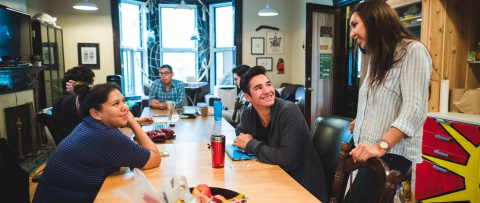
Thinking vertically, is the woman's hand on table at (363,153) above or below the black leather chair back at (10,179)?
above

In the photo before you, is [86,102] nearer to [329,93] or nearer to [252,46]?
[329,93]

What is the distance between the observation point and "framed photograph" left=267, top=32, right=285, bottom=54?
659cm

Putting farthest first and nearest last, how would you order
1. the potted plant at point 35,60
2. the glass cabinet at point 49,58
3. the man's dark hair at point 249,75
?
the glass cabinet at point 49,58, the potted plant at point 35,60, the man's dark hair at point 249,75

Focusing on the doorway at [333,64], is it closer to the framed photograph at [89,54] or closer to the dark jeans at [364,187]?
the framed photograph at [89,54]

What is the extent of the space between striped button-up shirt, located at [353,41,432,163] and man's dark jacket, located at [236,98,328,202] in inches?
9.7

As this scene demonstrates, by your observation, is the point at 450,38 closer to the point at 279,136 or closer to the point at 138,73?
the point at 279,136

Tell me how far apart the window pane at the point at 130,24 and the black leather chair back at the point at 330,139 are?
17.7 ft

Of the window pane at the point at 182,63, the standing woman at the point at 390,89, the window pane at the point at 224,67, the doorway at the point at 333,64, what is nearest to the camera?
the standing woman at the point at 390,89

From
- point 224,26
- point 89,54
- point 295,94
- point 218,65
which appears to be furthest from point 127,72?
point 295,94

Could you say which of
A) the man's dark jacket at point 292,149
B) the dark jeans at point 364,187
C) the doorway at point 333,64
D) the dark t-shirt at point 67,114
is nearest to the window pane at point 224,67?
the doorway at point 333,64

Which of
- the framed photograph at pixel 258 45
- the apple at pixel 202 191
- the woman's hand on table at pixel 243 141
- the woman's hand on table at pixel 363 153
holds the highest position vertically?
the framed photograph at pixel 258 45

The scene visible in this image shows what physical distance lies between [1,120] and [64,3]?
2.87 m

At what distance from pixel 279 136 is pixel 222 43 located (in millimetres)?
→ 5544

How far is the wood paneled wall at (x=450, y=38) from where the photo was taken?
9.04ft
